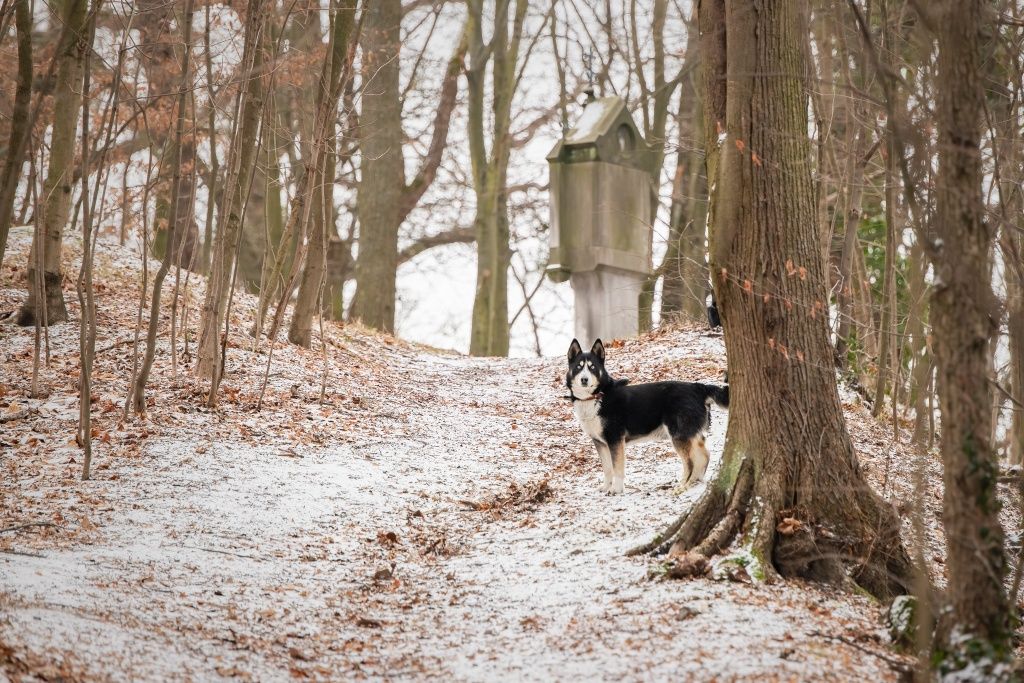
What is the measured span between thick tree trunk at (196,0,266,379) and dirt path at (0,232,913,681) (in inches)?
24.6

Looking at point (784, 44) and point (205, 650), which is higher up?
point (784, 44)

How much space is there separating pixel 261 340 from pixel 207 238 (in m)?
1.57

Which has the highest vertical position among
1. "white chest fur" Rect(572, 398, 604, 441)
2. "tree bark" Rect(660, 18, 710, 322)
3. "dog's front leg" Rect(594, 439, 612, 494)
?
"tree bark" Rect(660, 18, 710, 322)

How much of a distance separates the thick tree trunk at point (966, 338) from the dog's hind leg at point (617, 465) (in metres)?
3.85

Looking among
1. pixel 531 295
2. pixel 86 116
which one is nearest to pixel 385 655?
pixel 86 116

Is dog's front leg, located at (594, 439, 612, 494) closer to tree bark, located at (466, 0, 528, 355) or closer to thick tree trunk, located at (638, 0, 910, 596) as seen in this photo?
thick tree trunk, located at (638, 0, 910, 596)

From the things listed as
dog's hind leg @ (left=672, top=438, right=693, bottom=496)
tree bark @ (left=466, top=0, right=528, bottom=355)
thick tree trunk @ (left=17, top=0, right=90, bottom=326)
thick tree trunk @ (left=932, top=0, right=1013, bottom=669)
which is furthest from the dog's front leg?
tree bark @ (left=466, top=0, right=528, bottom=355)

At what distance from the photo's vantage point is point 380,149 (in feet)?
64.3

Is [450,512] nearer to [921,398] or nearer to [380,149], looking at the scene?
[921,398]

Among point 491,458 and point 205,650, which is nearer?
point 205,650

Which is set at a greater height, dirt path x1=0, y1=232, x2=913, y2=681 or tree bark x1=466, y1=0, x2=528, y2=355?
tree bark x1=466, y1=0, x2=528, y2=355

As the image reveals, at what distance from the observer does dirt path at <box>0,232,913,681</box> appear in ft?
14.3

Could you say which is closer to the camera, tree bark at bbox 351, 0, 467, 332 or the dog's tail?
the dog's tail

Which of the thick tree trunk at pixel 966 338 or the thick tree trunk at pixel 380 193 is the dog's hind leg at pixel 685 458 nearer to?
the thick tree trunk at pixel 966 338
